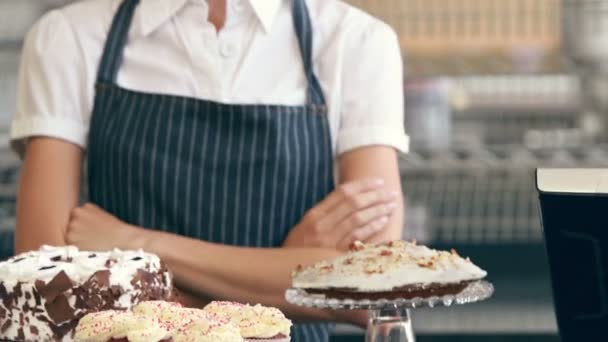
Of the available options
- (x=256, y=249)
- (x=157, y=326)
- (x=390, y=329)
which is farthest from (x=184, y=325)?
(x=256, y=249)

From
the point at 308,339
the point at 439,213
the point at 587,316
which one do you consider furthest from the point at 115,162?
the point at 439,213

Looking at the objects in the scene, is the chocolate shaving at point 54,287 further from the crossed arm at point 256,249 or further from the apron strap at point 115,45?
the apron strap at point 115,45

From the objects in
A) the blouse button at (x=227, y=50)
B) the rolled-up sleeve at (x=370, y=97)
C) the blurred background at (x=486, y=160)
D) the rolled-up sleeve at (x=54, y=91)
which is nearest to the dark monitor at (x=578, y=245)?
the rolled-up sleeve at (x=370, y=97)

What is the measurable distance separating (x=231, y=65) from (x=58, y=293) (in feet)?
2.23

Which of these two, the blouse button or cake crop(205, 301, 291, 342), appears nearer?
cake crop(205, 301, 291, 342)

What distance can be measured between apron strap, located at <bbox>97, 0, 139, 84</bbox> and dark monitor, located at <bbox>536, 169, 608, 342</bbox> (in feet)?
3.17

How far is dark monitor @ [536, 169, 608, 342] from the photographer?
4.29ft

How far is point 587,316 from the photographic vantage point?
4.40 feet

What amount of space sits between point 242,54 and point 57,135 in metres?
0.32

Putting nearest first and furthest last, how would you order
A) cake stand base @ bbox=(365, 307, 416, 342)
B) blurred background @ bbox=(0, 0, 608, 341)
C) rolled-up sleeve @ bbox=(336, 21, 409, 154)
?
1. cake stand base @ bbox=(365, 307, 416, 342)
2. rolled-up sleeve @ bbox=(336, 21, 409, 154)
3. blurred background @ bbox=(0, 0, 608, 341)

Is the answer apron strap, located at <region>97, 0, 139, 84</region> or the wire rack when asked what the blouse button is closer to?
apron strap, located at <region>97, 0, 139, 84</region>

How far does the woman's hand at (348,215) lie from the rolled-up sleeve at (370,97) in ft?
0.32

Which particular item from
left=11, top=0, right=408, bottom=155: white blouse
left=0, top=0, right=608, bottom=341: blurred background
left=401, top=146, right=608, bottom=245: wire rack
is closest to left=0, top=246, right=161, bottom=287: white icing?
left=11, top=0, right=408, bottom=155: white blouse

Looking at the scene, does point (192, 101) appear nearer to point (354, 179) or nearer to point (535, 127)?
point (354, 179)
